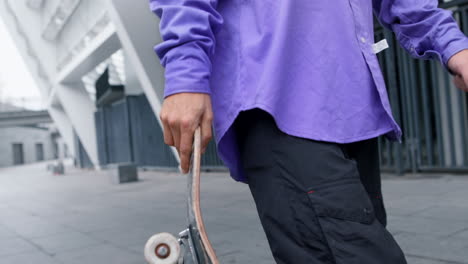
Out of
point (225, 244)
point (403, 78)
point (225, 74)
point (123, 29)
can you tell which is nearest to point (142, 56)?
point (123, 29)

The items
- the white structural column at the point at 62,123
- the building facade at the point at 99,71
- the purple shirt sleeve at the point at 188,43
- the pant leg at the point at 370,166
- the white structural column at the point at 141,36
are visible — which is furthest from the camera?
the white structural column at the point at 62,123

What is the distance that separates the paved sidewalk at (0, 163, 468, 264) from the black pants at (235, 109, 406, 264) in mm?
1881

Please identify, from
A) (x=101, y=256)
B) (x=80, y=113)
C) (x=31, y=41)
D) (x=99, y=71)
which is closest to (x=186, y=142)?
(x=101, y=256)

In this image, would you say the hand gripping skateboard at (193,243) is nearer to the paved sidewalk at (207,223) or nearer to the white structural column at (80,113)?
the paved sidewalk at (207,223)

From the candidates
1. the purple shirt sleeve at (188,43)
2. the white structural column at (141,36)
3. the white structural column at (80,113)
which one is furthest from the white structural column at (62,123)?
the purple shirt sleeve at (188,43)

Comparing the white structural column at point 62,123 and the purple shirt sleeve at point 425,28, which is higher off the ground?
the white structural column at point 62,123

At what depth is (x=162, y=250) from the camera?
118 centimetres

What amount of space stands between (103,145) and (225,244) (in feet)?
56.9

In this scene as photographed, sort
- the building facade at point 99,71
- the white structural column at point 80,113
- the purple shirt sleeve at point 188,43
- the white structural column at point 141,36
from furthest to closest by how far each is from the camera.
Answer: the white structural column at point 80,113, the building facade at point 99,71, the white structural column at point 141,36, the purple shirt sleeve at point 188,43

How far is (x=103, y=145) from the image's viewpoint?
20094mm

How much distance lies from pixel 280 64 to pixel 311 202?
40 cm

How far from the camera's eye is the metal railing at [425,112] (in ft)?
21.3

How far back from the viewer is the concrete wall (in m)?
49.0

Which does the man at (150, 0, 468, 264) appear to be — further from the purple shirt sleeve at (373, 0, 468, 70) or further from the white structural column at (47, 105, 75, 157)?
the white structural column at (47, 105, 75, 157)
